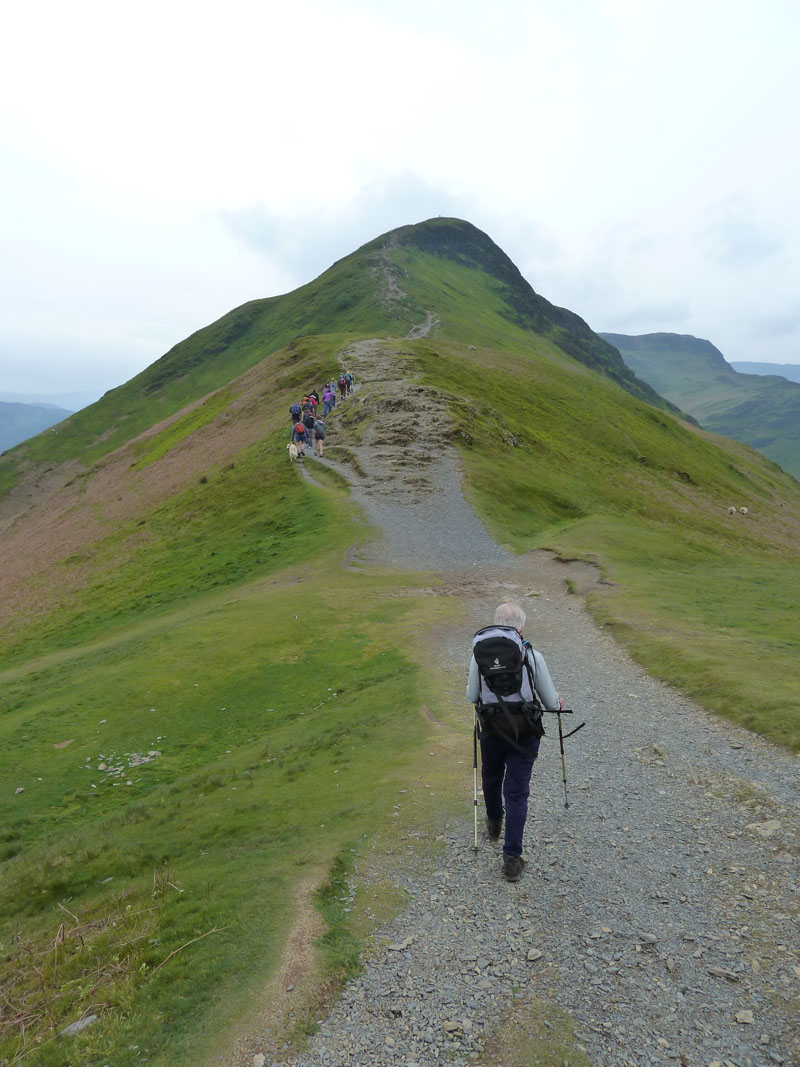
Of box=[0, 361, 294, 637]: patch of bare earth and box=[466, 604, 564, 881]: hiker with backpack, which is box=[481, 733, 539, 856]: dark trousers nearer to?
box=[466, 604, 564, 881]: hiker with backpack

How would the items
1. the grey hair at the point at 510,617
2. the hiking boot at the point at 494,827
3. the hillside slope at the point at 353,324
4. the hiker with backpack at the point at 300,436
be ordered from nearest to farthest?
the grey hair at the point at 510,617 < the hiking boot at the point at 494,827 < the hiker with backpack at the point at 300,436 < the hillside slope at the point at 353,324

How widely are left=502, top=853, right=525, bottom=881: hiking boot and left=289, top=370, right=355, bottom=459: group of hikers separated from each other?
156 feet

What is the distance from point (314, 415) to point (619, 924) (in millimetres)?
54769

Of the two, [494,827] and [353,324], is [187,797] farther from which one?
[353,324]

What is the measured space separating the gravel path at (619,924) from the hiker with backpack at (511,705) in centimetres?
104

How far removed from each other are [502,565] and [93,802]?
23025 mm

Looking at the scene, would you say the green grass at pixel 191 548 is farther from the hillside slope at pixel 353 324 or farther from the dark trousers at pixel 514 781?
the hillside slope at pixel 353 324

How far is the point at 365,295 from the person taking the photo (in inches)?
5369

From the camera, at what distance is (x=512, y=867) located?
991 centimetres

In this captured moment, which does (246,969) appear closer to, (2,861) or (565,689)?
(2,861)

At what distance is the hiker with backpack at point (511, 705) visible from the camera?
32.1 feet

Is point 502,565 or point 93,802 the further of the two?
point 502,565

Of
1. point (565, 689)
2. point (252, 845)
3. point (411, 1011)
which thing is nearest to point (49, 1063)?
point (411, 1011)

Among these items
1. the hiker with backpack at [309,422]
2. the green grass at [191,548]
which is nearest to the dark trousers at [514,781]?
the green grass at [191,548]
